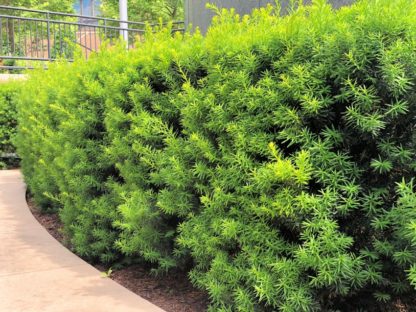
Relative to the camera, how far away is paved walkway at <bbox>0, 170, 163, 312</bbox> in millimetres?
3303

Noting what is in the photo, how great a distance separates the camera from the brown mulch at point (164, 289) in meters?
3.37

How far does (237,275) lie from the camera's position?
8.65ft

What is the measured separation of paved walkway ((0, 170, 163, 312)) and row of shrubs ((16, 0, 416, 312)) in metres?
0.44

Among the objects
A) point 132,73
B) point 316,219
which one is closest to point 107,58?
point 132,73

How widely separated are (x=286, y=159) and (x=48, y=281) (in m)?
2.48

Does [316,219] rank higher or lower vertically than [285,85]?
lower

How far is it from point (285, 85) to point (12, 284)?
282 centimetres

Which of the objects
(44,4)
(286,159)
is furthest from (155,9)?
(286,159)

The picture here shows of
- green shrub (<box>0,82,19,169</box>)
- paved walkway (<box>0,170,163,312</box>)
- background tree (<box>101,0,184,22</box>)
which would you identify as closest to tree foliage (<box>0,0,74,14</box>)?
background tree (<box>101,0,184,22</box>)

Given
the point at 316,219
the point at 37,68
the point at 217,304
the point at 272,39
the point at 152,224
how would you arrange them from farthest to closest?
the point at 37,68 < the point at 152,224 < the point at 217,304 < the point at 272,39 < the point at 316,219

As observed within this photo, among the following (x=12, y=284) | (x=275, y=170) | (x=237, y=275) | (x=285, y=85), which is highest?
(x=285, y=85)

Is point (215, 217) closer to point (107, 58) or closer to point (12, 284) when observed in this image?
point (12, 284)

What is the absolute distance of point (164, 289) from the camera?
3.73 meters

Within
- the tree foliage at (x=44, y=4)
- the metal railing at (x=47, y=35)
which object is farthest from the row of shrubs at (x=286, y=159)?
the tree foliage at (x=44, y=4)
